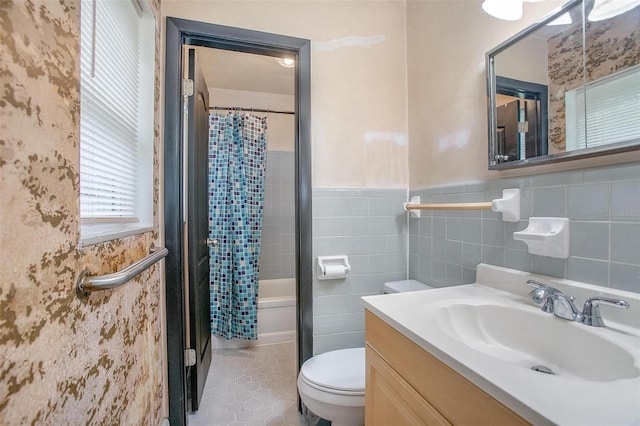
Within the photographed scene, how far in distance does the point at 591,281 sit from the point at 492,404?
55 centimetres

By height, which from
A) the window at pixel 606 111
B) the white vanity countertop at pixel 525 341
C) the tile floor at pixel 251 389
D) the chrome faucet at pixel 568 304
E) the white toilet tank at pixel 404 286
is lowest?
the tile floor at pixel 251 389

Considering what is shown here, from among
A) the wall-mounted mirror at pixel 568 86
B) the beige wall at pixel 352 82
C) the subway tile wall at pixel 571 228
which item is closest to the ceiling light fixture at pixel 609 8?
the wall-mounted mirror at pixel 568 86

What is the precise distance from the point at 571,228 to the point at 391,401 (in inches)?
29.2

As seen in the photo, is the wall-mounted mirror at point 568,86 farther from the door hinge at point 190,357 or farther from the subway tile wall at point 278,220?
the subway tile wall at point 278,220

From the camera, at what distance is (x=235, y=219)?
2.37 m

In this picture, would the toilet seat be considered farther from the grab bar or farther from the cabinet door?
the grab bar

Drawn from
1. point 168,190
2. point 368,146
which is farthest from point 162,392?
point 368,146

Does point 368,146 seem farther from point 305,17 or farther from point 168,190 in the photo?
point 168,190

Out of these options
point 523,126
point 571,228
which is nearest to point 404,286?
point 571,228

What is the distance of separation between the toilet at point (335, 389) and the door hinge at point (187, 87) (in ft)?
4.91

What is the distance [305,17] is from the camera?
145cm

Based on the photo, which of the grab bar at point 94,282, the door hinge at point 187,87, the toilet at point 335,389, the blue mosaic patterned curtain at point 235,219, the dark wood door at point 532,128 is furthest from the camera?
the blue mosaic patterned curtain at point 235,219

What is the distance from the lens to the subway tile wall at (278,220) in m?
2.87

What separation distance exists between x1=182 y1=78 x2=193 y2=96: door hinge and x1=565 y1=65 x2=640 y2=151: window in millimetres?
1584
